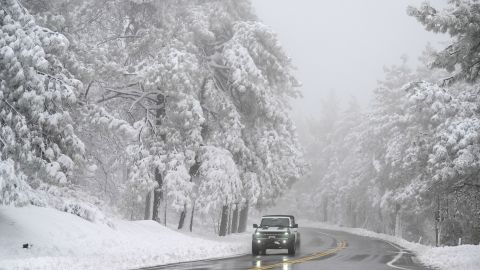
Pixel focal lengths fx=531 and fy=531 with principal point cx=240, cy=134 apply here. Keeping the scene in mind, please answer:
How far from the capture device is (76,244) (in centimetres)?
1630

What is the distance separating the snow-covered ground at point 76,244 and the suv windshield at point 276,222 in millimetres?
3799

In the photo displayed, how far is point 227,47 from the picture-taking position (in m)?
26.9

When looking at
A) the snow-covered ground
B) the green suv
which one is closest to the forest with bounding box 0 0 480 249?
the snow-covered ground

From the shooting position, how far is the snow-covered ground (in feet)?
45.8

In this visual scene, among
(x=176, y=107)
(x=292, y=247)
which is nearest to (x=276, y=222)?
(x=292, y=247)

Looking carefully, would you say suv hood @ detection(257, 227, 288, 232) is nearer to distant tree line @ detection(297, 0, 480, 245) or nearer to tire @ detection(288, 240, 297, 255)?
tire @ detection(288, 240, 297, 255)

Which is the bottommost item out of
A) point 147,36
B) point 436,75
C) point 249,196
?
point 249,196

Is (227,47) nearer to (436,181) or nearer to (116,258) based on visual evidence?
(436,181)

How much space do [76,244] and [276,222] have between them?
33.9ft

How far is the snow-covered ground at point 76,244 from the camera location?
14.0 m

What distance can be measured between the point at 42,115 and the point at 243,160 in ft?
46.2

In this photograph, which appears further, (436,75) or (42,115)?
(436,75)

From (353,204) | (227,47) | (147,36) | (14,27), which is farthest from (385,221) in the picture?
(14,27)

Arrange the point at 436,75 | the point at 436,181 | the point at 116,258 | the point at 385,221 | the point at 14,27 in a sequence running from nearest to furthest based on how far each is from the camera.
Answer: the point at 14,27
the point at 116,258
the point at 436,181
the point at 436,75
the point at 385,221
